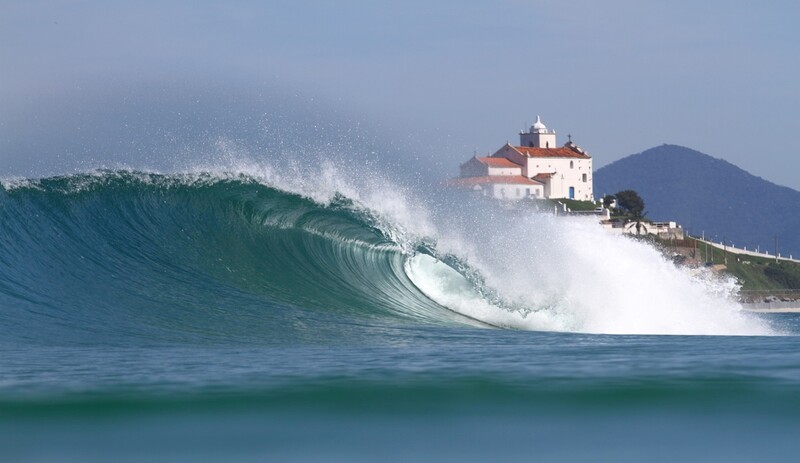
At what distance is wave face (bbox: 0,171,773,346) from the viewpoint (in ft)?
42.2

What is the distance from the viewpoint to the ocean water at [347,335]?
21.7 ft

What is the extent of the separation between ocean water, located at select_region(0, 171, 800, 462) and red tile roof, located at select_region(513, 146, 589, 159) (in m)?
80.1

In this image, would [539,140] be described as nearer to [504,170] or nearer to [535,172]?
[535,172]

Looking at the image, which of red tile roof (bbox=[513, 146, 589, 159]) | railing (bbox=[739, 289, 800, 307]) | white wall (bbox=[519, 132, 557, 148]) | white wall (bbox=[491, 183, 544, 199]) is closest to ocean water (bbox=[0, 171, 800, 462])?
railing (bbox=[739, 289, 800, 307])

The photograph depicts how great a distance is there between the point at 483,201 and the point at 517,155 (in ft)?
261

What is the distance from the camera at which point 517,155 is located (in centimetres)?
10094

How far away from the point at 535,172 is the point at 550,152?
11.2 feet

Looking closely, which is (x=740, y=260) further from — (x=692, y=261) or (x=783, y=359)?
(x=783, y=359)

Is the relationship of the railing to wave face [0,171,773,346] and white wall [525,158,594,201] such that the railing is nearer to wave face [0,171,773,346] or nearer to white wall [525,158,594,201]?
white wall [525,158,594,201]

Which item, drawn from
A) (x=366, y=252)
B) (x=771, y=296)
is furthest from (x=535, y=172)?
(x=366, y=252)

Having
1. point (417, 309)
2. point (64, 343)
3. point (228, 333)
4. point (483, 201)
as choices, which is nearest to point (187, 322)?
point (228, 333)

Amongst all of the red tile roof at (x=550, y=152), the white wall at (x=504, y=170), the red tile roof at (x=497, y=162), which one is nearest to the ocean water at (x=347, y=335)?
the white wall at (x=504, y=170)

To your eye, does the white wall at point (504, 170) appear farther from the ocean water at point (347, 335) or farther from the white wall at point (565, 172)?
the ocean water at point (347, 335)

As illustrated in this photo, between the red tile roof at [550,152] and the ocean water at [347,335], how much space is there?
80105 mm
